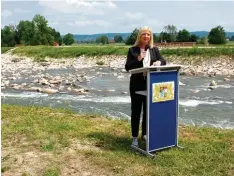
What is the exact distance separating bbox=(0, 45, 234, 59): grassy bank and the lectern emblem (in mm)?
28839

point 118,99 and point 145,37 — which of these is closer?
point 145,37

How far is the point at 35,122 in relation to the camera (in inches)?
324

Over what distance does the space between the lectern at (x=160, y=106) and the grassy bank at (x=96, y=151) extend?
22cm

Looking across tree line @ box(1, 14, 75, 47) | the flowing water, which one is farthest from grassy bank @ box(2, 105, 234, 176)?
tree line @ box(1, 14, 75, 47)

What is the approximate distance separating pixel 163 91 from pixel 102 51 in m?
37.6

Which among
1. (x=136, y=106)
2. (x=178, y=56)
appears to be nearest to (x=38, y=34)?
(x=178, y=56)

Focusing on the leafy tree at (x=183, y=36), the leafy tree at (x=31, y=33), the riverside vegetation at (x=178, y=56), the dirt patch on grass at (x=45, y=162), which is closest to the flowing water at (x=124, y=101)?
the riverside vegetation at (x=178, y=56)

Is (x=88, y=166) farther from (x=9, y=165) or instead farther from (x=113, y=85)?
(x=113, y=85)

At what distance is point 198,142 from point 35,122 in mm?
3702

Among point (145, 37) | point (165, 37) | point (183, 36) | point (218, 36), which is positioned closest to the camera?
point (145, 37)

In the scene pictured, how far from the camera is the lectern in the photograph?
5.80 meters

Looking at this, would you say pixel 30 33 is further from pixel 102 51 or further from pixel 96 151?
pixel 96 151

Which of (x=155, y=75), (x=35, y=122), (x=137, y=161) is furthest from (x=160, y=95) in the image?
(x=35, y=122)

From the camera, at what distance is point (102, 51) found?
43156 millimetres
